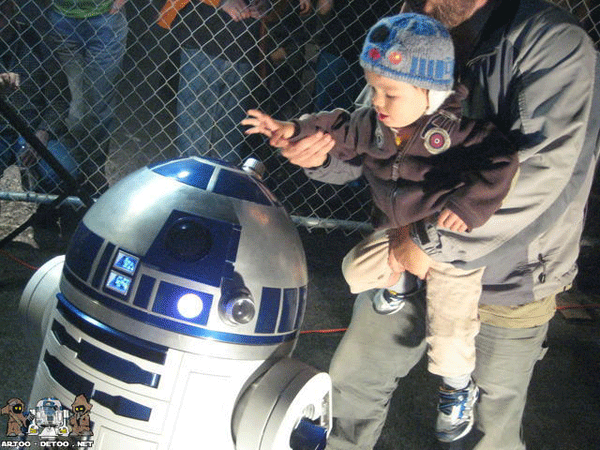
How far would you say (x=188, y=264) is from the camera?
1.76 m

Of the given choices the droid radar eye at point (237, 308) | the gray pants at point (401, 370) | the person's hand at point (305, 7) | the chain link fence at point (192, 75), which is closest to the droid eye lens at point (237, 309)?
the droid radar eye at point (237, 308)

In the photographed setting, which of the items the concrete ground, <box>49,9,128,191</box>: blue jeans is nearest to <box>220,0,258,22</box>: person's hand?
<box>49,9,128,191</box>: blue jeans

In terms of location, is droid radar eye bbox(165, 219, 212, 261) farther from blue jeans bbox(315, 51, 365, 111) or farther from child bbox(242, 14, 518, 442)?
blue jeans bbox(315, 51, 365, 111)

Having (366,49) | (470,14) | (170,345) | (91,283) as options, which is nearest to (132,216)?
(91,283)

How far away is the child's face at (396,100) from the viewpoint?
1915 millimetres

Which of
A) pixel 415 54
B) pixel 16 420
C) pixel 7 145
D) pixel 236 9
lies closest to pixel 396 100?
pixel 415 54

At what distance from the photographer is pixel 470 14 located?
1.99 metres

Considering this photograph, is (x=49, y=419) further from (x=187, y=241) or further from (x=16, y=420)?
(x=187, y=241)

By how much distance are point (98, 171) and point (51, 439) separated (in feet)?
9.44

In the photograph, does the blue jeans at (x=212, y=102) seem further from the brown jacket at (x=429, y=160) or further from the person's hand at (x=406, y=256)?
the person's hand at (x=406, y=256)

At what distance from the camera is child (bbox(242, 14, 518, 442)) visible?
73.1 inches

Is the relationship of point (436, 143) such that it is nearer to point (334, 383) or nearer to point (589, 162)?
point (589, 162)

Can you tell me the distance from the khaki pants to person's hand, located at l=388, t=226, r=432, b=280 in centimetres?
2

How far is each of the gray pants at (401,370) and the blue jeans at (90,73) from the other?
261 cm
